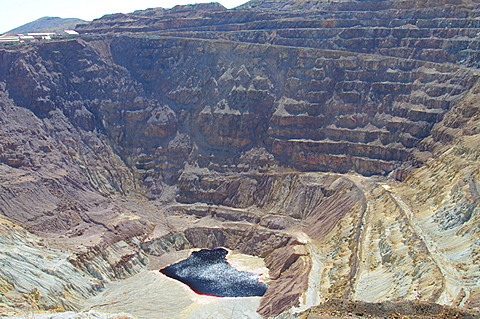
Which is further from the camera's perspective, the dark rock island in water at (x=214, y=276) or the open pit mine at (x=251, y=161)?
the dark rock island in water at (x=214, y=276)

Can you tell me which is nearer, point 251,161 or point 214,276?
point 214,276

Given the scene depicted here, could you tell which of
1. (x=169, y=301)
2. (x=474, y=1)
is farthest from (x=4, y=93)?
(x=474, y=1)

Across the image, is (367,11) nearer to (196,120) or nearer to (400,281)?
(196,120)

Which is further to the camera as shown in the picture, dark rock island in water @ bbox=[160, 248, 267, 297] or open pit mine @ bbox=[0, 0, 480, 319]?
dark rock island in water @ bbox=[160, 248, 267, 297]
